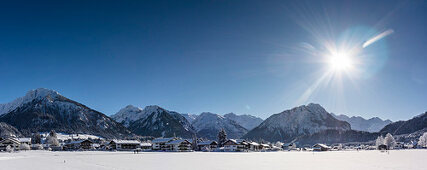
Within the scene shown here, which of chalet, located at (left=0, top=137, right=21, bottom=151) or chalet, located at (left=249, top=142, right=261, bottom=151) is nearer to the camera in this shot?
chalet, located at (left=0, top=137, right=21, bottom=151)

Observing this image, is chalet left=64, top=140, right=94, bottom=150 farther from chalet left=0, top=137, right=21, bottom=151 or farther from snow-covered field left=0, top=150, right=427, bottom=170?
snow-covered field left=0, top=150, right=427, bottom=170

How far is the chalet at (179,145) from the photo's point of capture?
130925mm

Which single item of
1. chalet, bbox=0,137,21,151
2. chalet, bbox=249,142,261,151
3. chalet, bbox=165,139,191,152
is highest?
chalet, bbox=0,137,21,151

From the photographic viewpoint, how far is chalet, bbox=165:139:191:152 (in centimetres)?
13093

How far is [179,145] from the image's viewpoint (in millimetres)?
131000

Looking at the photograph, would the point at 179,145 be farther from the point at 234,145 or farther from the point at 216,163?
the point at 216,163

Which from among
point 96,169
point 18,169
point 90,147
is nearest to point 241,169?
point 96,169

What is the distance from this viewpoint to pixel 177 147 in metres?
131

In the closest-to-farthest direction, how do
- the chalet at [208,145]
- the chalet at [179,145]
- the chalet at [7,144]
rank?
the chalet at [7,144] → the chalet at [179,145] → the chalet at [208,145]

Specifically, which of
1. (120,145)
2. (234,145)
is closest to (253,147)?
(234,145)

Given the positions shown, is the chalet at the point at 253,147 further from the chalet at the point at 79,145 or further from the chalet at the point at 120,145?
the chalet at the point at 79,145

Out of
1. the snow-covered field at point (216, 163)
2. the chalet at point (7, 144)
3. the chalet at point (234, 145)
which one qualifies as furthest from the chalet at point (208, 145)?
the snow-covered field at point (216, 163)

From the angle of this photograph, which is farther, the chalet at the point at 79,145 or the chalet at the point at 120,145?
the chalet at the point at 79,145

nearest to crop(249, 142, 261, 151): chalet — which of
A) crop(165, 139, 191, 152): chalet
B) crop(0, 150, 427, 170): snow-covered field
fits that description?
crop(165, 139, 191, 152): chalet
